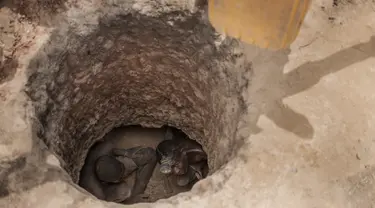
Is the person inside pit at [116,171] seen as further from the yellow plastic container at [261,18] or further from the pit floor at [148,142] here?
the yellow plastic container at [261,18]

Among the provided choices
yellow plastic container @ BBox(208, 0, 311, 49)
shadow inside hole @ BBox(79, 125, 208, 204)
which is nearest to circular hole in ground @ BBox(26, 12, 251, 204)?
shadow inside hole @ BBox(79, 125, 208, 204)

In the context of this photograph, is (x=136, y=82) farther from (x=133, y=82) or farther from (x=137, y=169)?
(x=137, y=169)

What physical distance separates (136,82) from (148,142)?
459mm

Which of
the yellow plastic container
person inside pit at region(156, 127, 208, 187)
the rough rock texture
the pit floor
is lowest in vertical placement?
the pit floor

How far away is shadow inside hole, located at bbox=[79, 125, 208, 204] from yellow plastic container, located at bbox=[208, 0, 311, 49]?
116 centimetres

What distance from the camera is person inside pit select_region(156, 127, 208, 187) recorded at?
2.32 meters

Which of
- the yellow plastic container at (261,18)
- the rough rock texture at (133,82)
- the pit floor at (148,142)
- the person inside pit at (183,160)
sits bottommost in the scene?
the pit floor at (148,142)

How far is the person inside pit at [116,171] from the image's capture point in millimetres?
2301

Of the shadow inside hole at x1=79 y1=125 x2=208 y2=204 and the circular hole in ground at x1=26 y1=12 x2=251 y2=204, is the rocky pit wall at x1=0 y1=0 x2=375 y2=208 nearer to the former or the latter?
the circular hole in ground at x1=26 y1=12 x2=251 y2=204

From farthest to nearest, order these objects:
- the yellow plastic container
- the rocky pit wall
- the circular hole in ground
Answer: the circular hole in ground → the rocky pit wall → the yellow plastic container

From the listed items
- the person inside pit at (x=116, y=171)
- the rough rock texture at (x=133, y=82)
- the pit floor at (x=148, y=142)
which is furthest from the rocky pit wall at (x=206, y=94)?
the pit floor at (x=148, y=142)

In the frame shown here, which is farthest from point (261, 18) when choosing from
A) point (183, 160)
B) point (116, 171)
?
point (116, 171)

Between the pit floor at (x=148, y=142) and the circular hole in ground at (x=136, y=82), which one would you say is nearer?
the circular hole in ground at (x=136, y=82)

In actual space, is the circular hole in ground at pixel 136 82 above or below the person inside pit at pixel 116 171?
above
